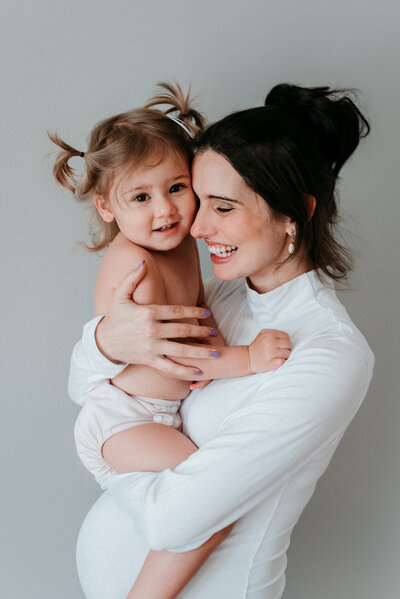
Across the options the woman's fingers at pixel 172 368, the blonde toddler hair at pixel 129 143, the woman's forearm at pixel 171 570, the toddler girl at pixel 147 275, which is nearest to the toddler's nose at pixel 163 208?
the toddler girl at pixel 147 275

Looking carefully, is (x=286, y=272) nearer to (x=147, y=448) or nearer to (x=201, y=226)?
(x=201, y=226)

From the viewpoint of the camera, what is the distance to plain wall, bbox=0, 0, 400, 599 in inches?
64.9

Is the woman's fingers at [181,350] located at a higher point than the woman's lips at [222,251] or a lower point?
lower

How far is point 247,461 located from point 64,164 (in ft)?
2.84

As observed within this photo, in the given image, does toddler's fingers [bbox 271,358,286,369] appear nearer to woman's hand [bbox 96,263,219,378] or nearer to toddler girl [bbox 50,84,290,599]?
toddler girl [bbox 50,84,290,599]

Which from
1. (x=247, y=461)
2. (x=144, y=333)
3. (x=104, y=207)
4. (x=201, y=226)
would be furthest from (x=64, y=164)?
(x=247, y=461)

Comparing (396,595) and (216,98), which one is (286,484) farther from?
(396,595)

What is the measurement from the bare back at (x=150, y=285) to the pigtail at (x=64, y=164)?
21 cm

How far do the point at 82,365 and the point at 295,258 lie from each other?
589 millimetres

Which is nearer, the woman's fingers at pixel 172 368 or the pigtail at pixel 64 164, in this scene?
the woman's fingers at pixel 172 368

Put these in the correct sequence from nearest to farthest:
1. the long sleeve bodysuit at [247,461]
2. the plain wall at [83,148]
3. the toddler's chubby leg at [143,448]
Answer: the long sleeve bodysuit at [247,461] < the toddler's chubby leg at [143,448] < the plain wall at [83,148]

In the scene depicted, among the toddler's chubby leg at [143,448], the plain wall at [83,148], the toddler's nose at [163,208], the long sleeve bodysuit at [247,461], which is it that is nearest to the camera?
the long sleeve bodysuit at [247,461]

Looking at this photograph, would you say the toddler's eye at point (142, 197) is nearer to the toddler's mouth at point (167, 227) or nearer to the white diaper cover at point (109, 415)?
the toddler's mouth at point (167, 227)

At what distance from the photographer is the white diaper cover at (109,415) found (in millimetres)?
1454
